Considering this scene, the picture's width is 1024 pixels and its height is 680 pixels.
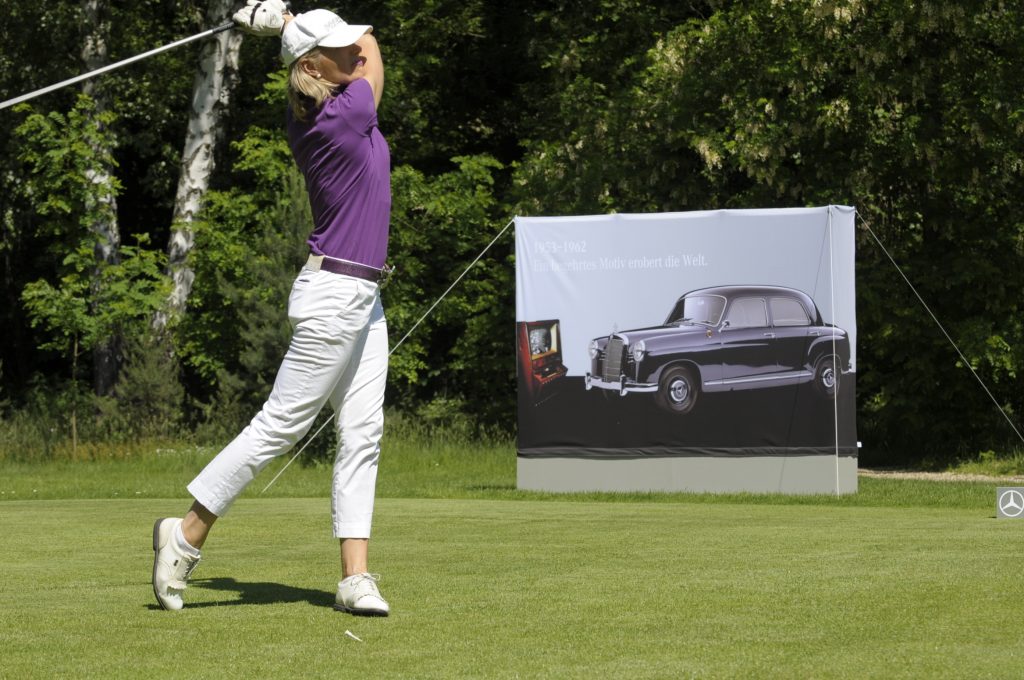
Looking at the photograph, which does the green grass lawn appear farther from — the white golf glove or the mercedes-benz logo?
the white golf glove

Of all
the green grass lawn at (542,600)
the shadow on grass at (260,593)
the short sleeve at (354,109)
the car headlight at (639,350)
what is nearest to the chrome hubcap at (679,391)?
the car headlight at (639,350)

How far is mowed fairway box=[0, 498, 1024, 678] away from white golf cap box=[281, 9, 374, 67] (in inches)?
80.7

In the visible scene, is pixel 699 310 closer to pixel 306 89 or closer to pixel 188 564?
pixel 306 89

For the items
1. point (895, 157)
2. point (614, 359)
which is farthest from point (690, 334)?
point (895, 157)

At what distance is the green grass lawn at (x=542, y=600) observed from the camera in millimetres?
4227

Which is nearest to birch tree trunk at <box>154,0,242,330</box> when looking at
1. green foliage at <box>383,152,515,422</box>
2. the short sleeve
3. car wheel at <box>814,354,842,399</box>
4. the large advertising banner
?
green foliage at <box>383,152,515,422</box>

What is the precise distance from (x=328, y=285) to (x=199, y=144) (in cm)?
2210

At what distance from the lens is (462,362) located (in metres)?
25.7

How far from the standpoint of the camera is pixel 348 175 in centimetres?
543

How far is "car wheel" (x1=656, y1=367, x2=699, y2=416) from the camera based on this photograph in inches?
602

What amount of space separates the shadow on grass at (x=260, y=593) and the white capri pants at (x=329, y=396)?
1.04ft

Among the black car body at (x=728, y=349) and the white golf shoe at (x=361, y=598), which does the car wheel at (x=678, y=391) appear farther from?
the white golf shoe at (x=361, y=598)

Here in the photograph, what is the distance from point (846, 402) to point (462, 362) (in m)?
11.5

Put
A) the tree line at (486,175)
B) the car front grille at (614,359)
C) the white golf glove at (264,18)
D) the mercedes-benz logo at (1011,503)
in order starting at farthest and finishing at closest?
the tree line at (486,175) → the car front grille at (614,359) → the mercedes-benz logo at (1011,503) → the white golf glove at (264,18)
